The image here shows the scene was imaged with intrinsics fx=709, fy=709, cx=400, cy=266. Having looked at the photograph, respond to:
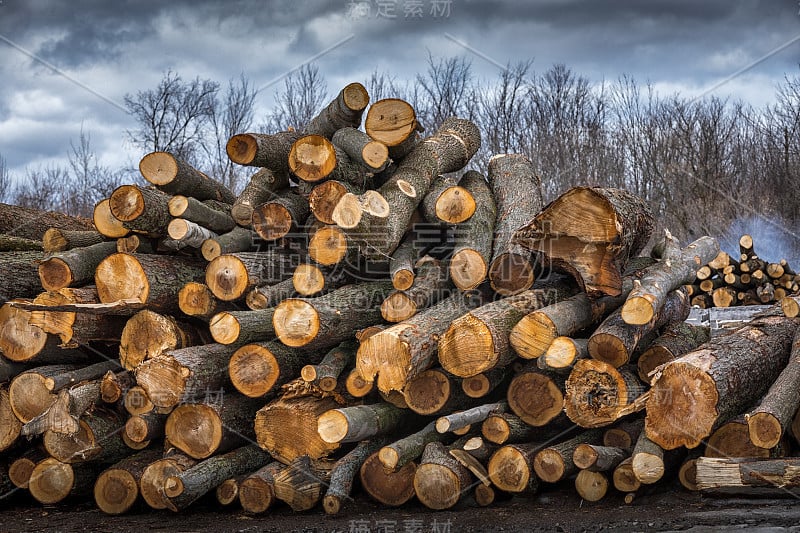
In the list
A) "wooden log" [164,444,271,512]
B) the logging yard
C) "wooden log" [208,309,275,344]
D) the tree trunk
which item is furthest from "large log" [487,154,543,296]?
the tree trunk

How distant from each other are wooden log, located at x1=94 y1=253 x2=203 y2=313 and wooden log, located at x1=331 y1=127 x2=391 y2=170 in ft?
5.04

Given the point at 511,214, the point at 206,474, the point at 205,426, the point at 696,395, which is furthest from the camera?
the point at 511,214

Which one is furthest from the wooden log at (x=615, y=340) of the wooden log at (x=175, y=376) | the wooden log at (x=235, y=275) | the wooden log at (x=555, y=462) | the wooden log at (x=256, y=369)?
the wooden log at (x=175, y=376)

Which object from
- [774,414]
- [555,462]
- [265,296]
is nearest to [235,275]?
[265,296]

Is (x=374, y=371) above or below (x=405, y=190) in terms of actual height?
below

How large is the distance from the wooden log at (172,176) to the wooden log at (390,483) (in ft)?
8.58

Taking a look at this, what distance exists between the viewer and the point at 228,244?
17.0 feet

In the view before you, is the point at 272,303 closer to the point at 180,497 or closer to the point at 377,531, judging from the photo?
the point at 180,497

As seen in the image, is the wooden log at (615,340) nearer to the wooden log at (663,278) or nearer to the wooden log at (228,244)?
the wooden log at (663,278)

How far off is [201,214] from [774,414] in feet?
12.9

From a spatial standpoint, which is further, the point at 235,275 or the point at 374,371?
the point at 235,275

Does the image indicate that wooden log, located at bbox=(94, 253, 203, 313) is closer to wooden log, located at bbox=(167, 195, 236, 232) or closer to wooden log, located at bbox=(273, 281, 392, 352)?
wooden log, located at bbox=(167, 195, 236, 232)

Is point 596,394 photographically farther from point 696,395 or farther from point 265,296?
point 265,296

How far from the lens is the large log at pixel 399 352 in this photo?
405 centimetres
